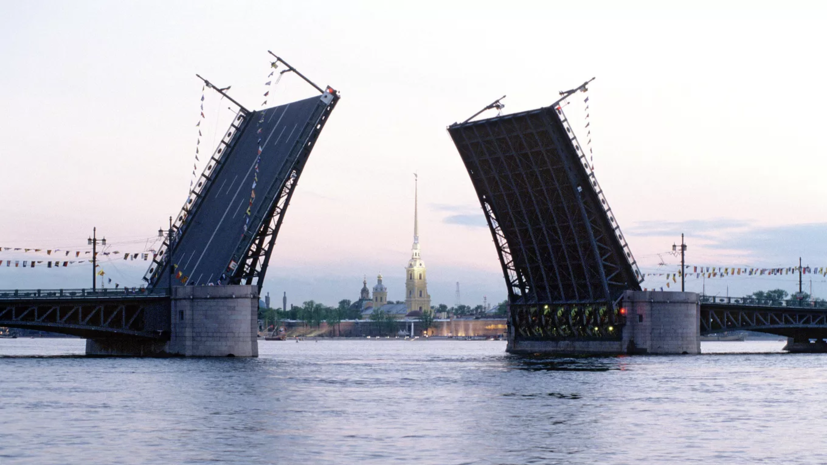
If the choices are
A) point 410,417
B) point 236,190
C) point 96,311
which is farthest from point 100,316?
point 410,417

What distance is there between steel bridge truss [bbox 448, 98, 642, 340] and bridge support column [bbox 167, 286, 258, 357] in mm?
15621

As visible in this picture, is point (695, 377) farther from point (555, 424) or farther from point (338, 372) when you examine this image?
point (555, 424)

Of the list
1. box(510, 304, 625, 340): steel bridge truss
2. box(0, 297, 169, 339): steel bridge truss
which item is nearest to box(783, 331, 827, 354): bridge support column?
box(510, 304, 625, 340): steel bridge truss

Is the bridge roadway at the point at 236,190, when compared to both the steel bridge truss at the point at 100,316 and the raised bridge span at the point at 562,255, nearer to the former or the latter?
the steel bridge truss at the point at 100,316

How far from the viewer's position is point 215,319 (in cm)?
6800

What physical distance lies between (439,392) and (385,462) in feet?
67.6

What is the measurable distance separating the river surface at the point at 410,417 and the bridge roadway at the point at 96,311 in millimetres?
11428

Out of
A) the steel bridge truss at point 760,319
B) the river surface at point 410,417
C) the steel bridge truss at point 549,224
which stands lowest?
the river surface at point 410,417

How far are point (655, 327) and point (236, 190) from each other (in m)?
28.3

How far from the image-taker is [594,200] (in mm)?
69625

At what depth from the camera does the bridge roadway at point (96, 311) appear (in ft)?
221

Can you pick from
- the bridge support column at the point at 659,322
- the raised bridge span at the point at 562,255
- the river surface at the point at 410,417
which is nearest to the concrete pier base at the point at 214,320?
the river surface at the point at 410,417

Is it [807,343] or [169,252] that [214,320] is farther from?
[807,343]

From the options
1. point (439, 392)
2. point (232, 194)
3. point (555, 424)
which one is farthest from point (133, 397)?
point (232, 194)
